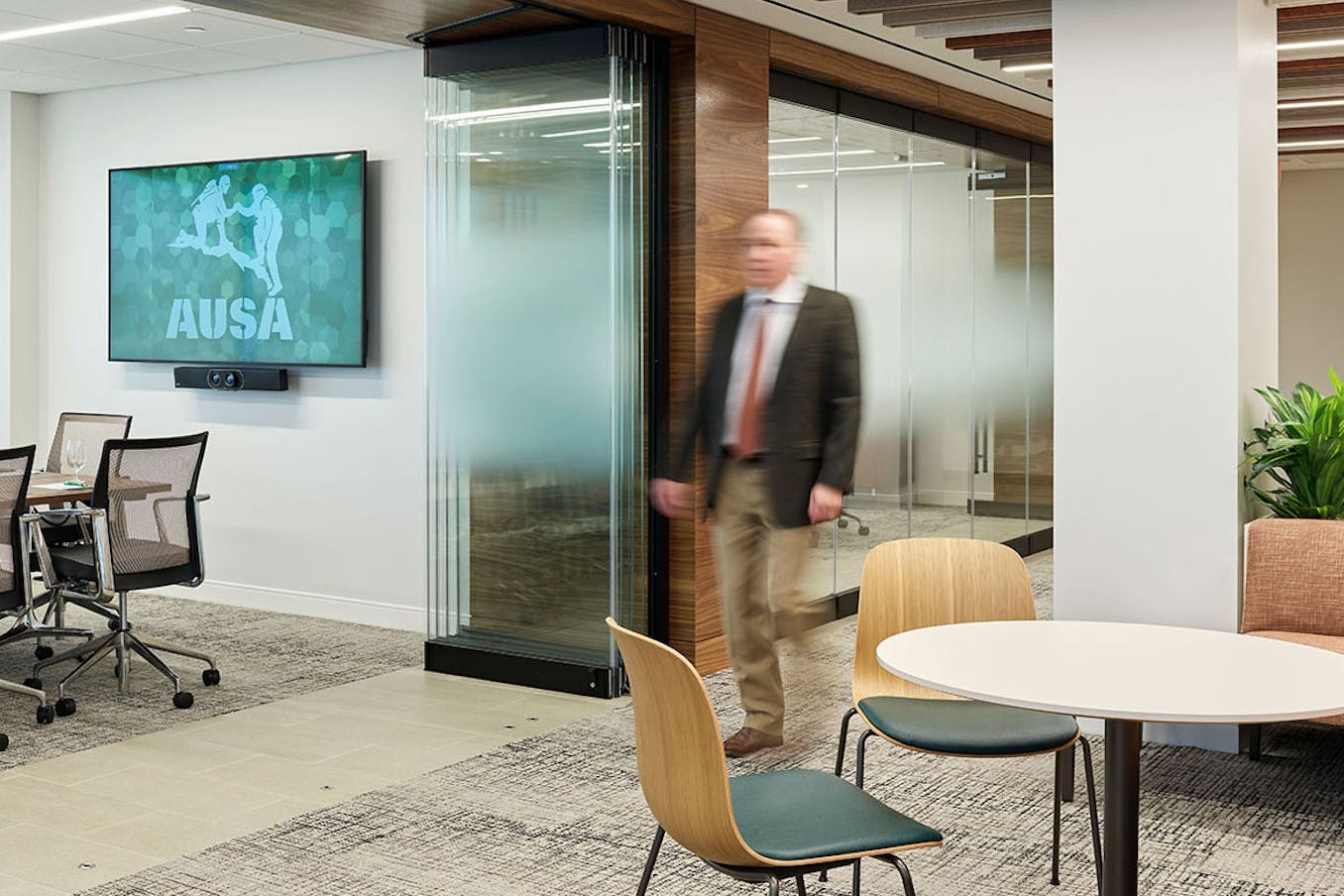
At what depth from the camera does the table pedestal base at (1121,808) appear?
9.22ft

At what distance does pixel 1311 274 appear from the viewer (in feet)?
43.2

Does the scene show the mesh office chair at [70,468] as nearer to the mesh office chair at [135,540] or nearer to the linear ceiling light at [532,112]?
the mesh office chair at [135,540]

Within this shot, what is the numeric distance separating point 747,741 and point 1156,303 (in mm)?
2074

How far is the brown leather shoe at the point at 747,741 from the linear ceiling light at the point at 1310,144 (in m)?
7.96

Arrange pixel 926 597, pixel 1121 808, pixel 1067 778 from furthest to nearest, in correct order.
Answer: pixel 1067 778
pixel 926 597
pixel 1121 808

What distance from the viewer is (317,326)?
7.40 meters

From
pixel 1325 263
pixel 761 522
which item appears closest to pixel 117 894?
pixel 761 522

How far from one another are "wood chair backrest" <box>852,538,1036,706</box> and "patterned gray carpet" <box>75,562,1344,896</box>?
56cm

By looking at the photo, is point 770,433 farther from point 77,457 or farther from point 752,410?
point 77,457

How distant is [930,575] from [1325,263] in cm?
1079

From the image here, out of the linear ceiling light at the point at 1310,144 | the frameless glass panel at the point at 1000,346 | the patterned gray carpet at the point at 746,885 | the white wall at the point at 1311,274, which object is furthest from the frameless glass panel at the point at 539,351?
the white wall at the point at 1311,274

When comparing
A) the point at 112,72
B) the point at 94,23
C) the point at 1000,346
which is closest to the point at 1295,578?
the point at 1000,346

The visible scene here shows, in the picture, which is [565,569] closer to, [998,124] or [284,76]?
[284,76]

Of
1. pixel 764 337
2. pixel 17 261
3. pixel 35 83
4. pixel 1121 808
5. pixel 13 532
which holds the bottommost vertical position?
pixel 1121 808
